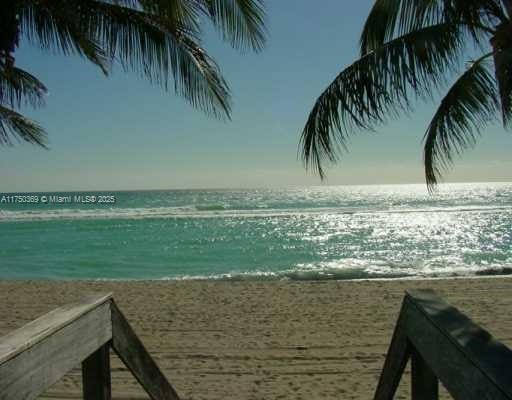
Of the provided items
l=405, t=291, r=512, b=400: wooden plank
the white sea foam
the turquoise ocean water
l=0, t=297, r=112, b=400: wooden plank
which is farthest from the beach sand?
the white sea foam

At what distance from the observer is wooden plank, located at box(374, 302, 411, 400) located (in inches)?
61.2

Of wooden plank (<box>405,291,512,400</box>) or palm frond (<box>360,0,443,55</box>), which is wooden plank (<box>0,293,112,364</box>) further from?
palm frond (<box>360,0,443,55</box>)

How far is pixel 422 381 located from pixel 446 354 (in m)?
0.37

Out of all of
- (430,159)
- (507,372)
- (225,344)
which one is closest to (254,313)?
(225,344)

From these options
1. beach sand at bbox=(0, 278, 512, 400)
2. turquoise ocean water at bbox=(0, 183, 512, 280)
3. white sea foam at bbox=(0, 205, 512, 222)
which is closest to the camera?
beach sand at bbox=(0, 278, 512, 400)

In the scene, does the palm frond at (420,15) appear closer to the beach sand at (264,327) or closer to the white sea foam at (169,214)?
the beach sand at (264,327)

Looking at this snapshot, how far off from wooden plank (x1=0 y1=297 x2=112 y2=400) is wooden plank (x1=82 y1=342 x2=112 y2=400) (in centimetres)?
5

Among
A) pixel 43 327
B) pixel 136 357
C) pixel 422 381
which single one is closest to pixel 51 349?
pixel 43 327

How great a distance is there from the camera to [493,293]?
23.6 feet

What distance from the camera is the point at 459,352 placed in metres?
0.99

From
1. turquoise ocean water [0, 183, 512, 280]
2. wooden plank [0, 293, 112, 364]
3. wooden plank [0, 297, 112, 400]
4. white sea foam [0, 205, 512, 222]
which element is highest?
wooden plank [0, 293, 112, 364]

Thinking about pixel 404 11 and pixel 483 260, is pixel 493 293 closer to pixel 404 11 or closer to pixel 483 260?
pixel 404 11

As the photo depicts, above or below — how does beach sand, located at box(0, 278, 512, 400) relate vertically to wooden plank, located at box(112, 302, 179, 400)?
below

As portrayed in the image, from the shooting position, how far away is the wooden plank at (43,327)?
38.1 inches
